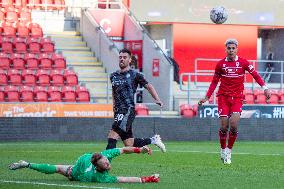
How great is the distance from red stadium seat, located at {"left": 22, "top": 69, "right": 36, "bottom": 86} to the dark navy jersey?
1618 centimetres

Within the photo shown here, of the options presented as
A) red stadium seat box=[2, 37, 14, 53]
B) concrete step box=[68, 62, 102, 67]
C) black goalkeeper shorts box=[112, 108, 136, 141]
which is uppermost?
red stadium seat box=[2, 37, 14, 53]

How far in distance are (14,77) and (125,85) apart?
16.4m

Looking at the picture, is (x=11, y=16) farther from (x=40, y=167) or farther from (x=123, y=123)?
(x=40, y=167)

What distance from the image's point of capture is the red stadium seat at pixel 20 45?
35.8 m

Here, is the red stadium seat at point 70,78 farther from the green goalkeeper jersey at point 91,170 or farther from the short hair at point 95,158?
the short hair at point 95,158

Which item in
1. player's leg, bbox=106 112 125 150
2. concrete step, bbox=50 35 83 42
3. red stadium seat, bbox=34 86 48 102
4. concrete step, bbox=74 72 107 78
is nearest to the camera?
player's leg, bbox=106 112 125 150

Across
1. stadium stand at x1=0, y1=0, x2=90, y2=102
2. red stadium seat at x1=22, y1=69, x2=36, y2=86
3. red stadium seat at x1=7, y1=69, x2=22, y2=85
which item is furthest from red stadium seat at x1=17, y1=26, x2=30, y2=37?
red stadium seat at x1=7, y1=69, x2=22, y2=85

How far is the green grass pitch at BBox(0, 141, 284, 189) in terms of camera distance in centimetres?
1430

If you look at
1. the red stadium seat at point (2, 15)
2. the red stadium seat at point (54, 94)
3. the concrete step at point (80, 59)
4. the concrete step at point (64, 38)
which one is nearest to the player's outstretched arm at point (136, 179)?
the red stadium seat at point (54, 94)

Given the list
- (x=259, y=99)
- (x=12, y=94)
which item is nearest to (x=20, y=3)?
(x=12, y=94)

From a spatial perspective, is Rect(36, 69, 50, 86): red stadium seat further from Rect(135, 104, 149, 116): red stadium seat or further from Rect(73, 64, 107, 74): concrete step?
Rect(135, 104, 149, 116): red stadium seat

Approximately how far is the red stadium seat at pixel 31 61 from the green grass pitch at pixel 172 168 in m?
8.29

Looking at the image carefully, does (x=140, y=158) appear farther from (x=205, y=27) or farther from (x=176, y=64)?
(x=205, y=27)

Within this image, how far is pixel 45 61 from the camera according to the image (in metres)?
35.5
